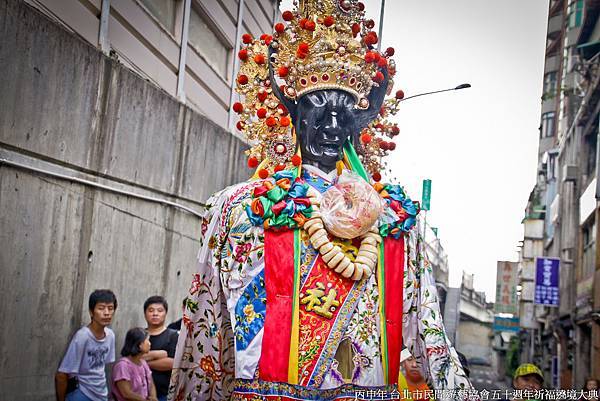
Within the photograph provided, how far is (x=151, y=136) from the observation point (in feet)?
25.2

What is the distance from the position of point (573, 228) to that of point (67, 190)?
18992 millimetres

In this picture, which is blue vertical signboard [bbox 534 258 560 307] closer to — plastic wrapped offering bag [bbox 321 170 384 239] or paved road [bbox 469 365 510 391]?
paved road [bbox 469 365 510 391]

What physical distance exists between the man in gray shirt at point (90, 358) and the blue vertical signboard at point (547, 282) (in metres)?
19.5

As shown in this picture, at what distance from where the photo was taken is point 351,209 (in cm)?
391

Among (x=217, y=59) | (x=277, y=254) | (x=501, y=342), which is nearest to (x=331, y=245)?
(x=277, y=254)

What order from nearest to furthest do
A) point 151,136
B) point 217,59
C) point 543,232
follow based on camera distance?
point 151,136 < point 217,59 < point 543,232

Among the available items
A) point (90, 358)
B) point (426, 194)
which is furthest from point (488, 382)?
point (90, 358)

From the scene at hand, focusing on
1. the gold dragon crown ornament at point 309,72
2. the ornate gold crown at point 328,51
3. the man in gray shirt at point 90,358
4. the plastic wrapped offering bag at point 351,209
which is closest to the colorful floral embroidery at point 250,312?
the plastic wrapped offering bag at point 351,209

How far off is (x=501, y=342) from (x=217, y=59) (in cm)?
4333

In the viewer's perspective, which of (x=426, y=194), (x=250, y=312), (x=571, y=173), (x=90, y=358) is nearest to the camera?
(x=250, y=312)

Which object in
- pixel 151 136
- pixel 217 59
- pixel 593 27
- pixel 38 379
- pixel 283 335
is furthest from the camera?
pixel 593 27

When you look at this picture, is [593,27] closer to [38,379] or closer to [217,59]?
[217,59]

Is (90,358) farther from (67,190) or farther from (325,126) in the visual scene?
(325,126)

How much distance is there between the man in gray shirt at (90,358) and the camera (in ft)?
19.2
